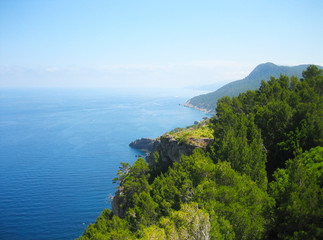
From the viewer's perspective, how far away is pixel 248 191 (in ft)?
70.7

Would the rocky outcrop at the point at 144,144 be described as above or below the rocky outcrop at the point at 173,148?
below

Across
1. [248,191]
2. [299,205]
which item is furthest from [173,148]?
[299,205]

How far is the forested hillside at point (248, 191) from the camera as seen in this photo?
56.6ft

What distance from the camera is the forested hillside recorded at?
17266 mm

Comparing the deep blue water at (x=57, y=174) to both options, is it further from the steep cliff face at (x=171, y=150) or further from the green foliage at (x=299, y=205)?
the green foliage at (x=299, y=205)

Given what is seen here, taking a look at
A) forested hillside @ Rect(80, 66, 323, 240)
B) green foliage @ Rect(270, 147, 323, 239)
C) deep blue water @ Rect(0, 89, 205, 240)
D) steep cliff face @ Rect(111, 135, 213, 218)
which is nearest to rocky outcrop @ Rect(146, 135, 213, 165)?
steep cliff face @ Rect(111, 135, 213, 218)

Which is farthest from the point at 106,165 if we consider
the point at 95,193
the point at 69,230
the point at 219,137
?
the point at 219,137

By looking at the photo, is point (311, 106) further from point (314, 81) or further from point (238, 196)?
point (238, 196)

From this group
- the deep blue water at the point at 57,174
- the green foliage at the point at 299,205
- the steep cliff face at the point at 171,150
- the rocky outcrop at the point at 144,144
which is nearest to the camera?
the green foliage at the point at 299,205

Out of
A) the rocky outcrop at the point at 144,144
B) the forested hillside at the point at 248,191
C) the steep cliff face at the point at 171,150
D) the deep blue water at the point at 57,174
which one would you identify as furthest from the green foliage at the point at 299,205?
the rocky outcrop at the point at 144,144

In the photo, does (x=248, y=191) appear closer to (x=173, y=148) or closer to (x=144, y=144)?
(x=173, y=148)

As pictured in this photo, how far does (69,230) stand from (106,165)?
4777cm

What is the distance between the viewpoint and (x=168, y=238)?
647 inches

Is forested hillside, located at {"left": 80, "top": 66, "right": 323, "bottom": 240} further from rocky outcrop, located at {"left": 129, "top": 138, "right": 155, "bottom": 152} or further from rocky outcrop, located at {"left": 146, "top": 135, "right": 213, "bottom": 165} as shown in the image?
rocky outcrop, located at {"left": 129, "top": 138, "right": 155, "bottom": 152}
